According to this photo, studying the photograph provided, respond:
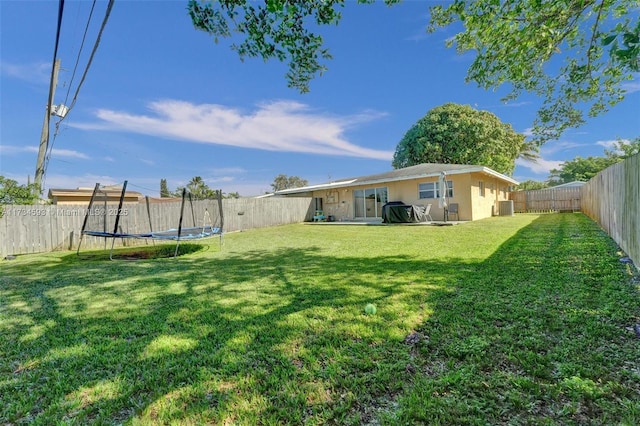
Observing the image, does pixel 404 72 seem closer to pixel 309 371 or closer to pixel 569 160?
pixel 309 371

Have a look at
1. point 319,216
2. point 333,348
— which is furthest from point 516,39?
point 319,216

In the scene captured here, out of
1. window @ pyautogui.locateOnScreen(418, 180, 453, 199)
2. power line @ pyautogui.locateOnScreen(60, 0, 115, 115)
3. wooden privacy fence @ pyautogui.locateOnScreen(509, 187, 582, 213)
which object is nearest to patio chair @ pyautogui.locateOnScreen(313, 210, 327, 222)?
window @ pyautogui.locateOnScreen(418, 180, 453, 199)

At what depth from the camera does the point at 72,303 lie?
11.7 feet

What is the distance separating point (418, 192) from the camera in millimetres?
15117

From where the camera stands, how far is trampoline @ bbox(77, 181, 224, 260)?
7328 millimetres

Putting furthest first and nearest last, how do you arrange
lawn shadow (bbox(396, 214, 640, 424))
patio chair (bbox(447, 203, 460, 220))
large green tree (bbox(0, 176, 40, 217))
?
patio chair (bbox(447, 203, 460, 220)) < large green tree (bbox(0, 176, 40, 217)) < lawn shadow (bbox(396, 214, 640, 424))

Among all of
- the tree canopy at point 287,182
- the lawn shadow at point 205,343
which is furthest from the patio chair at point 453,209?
the tree canopy at point 287,182

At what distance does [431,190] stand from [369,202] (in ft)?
12.8

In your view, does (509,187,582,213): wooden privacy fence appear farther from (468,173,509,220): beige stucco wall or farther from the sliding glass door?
the sliding glass door

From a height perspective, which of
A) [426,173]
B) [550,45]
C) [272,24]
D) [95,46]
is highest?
[95,46]

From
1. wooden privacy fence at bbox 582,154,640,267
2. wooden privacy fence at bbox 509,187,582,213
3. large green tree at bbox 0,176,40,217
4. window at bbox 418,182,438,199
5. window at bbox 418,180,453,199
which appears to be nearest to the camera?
wooden privacy fence at bbox 582,154,640,267

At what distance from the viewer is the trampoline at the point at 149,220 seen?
7.33m

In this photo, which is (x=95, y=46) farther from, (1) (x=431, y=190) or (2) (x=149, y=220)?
(1) (x=431, y=190)

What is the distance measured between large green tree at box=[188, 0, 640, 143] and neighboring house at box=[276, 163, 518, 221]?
700cm
